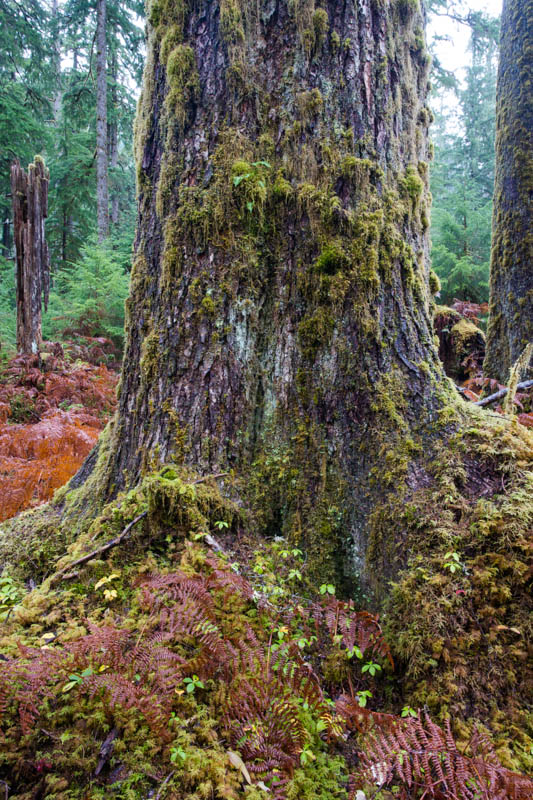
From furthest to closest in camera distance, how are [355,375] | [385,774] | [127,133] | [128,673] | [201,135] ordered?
[127,133] → [201,135] → [355,375] → [128,673] → [385,774]

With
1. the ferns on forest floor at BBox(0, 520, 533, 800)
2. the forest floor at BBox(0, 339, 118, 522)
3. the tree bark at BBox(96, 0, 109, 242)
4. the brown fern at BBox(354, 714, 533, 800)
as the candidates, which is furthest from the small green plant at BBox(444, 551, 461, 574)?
the tree bark at BBox(96, 0, 109, 242)

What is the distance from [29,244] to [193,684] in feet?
29.9

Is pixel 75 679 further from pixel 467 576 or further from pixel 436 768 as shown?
pixel 467 576

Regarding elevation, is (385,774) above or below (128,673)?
below

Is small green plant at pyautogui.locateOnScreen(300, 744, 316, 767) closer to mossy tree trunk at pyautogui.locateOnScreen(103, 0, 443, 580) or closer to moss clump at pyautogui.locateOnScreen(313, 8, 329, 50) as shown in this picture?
mossy tree trunk at pyautogui.locateOnScreen(103, 0, 443, 580)

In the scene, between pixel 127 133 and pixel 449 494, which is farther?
pixel 127 133

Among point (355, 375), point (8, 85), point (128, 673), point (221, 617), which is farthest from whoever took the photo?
point (8, 85)

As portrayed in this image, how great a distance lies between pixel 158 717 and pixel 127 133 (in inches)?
933

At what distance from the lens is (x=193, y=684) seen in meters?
1.67

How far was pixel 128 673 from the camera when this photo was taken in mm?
1608

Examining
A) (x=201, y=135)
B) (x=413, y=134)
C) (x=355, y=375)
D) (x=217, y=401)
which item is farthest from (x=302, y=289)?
(x=413, y=134)

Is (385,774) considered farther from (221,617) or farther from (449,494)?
(449,494)

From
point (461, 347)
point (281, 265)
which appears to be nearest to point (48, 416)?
point (281, 265)

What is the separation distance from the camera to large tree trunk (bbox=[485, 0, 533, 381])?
184 inches
